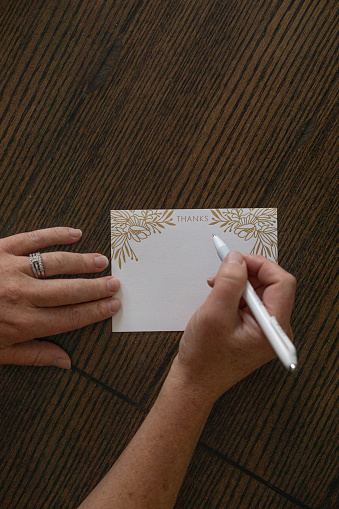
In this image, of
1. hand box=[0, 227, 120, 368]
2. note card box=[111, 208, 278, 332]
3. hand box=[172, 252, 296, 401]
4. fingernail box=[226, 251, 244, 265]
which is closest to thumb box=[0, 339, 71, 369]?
hand box=[0, 227, 120, 368]

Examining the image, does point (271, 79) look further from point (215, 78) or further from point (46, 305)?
point (46, 305)

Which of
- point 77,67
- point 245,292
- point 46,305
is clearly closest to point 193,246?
point 245,292

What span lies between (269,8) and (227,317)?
55 cm

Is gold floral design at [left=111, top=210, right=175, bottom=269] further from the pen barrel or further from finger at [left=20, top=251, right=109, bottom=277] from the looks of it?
the pen barrel

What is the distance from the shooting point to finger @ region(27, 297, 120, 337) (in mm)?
643

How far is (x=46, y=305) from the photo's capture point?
25.3 inches

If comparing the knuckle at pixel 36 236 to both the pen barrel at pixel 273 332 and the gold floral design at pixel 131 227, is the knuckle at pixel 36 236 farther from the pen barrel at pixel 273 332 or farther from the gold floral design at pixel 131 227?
the pen barrel at pixel 273 332

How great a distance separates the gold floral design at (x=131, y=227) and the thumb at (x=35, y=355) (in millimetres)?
189

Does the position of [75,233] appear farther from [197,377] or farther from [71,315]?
[197,377]

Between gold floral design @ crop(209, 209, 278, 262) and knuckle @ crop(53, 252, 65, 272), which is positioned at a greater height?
gold floral design @ crop(209, 209, 278, 262)

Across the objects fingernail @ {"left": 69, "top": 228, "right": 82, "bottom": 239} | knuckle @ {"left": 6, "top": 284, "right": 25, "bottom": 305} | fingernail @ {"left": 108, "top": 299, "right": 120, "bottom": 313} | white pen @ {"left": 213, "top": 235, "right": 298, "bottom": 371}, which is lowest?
knuckle @ {"left": 6, "top": 284, "right": 25, "bottom": 305}

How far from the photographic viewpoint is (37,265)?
0.65 m

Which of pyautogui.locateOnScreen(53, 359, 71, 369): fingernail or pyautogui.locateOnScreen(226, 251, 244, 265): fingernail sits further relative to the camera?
pyautogui.locateOnScreen(53, 359, 71, 369): fingernail

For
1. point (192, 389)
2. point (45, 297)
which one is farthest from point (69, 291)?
point (192, 389)
